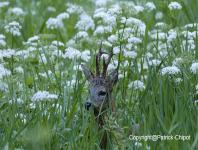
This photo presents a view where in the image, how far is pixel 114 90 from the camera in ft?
16.5

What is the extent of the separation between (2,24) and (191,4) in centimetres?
202

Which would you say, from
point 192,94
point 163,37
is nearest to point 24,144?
point 192,94

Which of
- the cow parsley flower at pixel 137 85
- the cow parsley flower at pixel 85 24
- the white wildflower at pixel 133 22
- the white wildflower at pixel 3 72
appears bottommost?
the cow parsley flower at pixel 137 85

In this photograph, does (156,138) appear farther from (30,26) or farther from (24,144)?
(30,26)

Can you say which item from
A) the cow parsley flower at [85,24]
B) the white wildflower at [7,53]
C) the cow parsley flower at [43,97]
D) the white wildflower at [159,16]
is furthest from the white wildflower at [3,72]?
the white wildflower at [159,16]

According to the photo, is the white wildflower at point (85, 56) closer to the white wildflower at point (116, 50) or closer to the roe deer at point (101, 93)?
the white wildflower at point (116, 50)

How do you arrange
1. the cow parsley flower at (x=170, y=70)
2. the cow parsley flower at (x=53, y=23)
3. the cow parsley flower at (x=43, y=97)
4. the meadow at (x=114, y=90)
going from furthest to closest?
the cow parsley flower at (x=53, y=23) → the cow parsley flower at (x=170, y=70) → the cow parsley flower at (x=43, y=97) → the meadow at (x=114, y=90)

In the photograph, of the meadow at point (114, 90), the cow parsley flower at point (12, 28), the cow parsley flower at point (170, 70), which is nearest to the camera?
the meadow at point (114, 90)

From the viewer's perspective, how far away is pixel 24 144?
12.8 feet

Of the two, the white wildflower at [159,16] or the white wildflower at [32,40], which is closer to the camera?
the white wildflower at [32,40]

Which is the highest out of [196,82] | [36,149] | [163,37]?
[163,37]

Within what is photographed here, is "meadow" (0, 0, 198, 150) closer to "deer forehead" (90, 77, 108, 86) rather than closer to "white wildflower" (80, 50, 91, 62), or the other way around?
"white wildflower" (80, 50, 91, 62)

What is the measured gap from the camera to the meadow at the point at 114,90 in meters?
3.92

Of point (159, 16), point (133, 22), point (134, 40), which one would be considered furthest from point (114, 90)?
point (159, 16)
